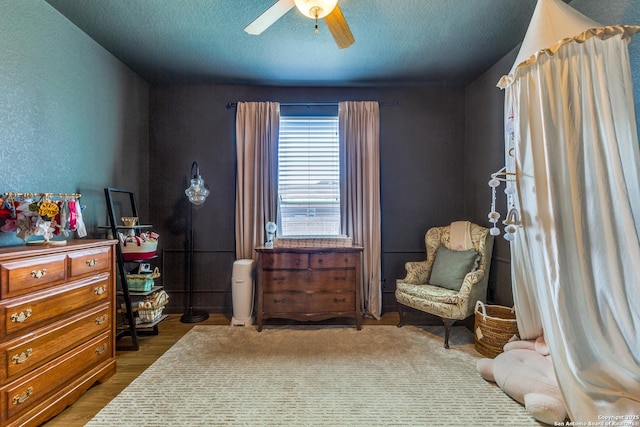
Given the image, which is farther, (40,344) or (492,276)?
(492,276)

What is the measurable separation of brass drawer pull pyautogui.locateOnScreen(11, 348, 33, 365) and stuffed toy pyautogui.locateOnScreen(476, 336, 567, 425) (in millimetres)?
2871

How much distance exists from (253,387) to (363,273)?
1932 millimetres

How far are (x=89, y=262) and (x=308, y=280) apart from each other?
1.91 meters

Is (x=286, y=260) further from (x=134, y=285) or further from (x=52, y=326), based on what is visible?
(x=52, y=326)

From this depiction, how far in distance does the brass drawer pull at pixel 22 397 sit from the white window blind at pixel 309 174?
2563mm

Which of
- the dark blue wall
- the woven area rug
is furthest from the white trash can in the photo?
the dark blue wall

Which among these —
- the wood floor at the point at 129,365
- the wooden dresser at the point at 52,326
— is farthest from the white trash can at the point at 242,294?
the wooden dresser at the point at 52,326

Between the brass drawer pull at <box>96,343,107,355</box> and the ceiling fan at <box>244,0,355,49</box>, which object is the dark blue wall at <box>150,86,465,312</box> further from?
the ceiling fan at <box>244,0,355,49</box>

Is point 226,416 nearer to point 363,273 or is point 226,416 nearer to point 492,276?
point 363,273

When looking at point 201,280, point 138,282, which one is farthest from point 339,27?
point 201,280

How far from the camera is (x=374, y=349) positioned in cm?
279

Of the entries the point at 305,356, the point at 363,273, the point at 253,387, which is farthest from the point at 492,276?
the point at 253,387

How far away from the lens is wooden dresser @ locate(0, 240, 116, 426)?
1.61 meters

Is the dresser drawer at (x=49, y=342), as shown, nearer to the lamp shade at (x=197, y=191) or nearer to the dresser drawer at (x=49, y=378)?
the dresser drawer at (x=49, y=378)
